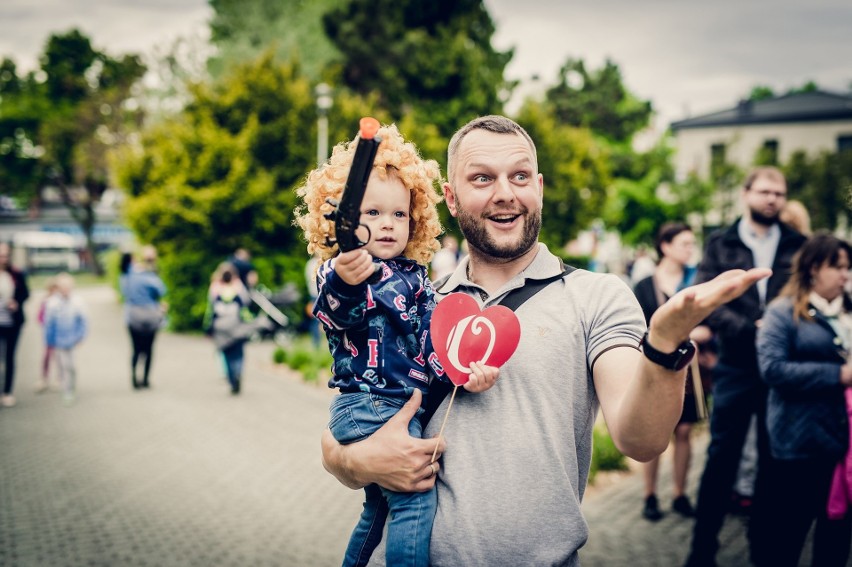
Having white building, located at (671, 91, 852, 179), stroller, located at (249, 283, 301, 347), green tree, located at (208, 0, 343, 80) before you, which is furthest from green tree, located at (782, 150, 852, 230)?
green tree, located at (208, 0, 343, 80)

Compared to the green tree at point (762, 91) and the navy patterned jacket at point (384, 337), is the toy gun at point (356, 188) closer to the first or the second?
the navy patterned jacket at point (384, 337)

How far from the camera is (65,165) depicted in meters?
39.3

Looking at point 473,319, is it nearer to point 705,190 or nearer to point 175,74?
point 705,190

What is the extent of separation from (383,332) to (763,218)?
367cm

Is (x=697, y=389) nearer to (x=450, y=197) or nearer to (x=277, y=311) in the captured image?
(x=450, y=197)

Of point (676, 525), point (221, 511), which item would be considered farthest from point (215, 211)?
point (676, 525)

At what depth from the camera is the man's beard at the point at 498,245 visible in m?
2.10

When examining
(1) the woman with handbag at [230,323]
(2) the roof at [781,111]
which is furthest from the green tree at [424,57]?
(2) the roof at [781,111]

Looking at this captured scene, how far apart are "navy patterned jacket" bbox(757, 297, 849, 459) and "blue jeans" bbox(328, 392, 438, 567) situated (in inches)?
116

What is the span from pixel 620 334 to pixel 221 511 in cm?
501

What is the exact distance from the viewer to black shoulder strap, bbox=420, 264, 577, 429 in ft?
6.66

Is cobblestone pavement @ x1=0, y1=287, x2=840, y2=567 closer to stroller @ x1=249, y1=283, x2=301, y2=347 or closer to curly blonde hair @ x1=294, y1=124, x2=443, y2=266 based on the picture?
curly blonde hair @ x1=294, y1=124, x2=443, y2=266

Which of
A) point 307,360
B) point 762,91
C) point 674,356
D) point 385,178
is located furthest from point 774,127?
point 674,356

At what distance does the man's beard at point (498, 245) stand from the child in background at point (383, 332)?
0.71 feet
